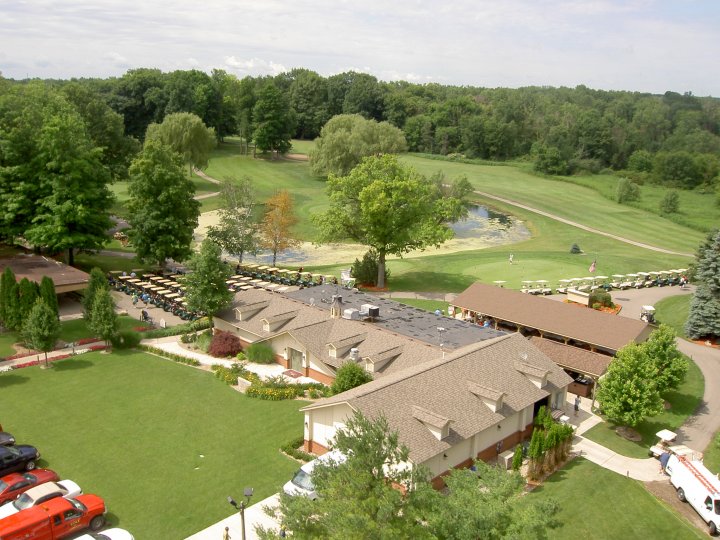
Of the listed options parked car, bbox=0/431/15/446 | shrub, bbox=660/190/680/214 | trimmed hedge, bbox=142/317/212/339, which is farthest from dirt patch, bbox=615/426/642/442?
shrub, bbox=660/190/680/214

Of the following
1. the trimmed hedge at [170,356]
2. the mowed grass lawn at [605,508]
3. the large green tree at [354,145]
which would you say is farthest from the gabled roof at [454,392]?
the large green tree at [354,145]

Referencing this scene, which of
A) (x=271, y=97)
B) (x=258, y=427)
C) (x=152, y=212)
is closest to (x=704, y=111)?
(x=271, y=97)

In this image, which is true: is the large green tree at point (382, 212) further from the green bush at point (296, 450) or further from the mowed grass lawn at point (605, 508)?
the mowed grass lawn at point (605, 508)

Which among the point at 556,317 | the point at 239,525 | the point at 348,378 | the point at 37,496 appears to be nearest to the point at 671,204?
the point at 556,317

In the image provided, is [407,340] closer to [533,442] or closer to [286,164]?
[533,442]

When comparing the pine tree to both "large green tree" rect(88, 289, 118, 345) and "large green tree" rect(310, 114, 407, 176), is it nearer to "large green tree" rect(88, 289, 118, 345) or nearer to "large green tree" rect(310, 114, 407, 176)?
"large green tree" rect(88, 289, 118, 345)

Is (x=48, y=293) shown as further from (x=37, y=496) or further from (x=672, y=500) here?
(x=672, y=500)

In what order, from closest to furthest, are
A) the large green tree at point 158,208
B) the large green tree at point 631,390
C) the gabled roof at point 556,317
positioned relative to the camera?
1. the large green tree at point 631,390
2. the gabled roof at point 556,317
3. the large green tree at point 158,208
